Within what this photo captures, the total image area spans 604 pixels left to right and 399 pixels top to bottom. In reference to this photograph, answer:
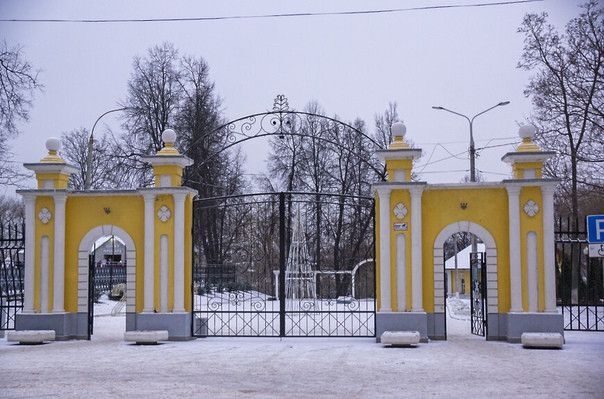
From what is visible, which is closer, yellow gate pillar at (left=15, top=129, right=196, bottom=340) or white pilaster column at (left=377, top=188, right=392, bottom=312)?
white pilaster column at (left=377, top=188, right=392, bottom=312)

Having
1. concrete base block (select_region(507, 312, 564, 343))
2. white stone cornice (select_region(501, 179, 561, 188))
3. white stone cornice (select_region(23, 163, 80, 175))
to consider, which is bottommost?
concrete base block (select_region(507, 312, 564, 343))

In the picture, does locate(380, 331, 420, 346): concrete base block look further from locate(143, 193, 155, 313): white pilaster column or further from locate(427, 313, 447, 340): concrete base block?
locate(143, 193, 155, 313): white pilaster column

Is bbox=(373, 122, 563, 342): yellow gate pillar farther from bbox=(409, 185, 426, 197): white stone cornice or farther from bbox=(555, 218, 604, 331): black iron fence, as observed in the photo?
bbox=(555, 218, 604, 331): black iron fence

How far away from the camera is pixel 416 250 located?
15633 mm

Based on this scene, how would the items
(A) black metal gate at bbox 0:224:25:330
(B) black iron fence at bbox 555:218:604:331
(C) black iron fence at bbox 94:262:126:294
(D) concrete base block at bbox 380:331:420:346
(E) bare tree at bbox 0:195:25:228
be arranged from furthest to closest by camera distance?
(E) bare tree at bbox 0:195:25:228 < (C) black iron fence at bbox 94:262:126:294 < (A) black metal gate at bbox 0:224:25:330 < (B) black iron fence at bbox 555:218:604:331 < (D) concrete base block at bbox 380:331:420:346

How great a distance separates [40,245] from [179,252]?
10.5 ft

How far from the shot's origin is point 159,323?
16.1 meters

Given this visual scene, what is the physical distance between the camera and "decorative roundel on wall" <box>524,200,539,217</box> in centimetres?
1567

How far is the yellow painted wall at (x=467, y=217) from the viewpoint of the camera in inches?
624

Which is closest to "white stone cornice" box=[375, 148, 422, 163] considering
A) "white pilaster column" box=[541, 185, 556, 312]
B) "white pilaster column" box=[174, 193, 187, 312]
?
"white pilaster column" box=[541, 185, 556, 312]

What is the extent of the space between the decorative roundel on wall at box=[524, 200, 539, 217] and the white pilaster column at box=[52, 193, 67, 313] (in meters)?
10.0

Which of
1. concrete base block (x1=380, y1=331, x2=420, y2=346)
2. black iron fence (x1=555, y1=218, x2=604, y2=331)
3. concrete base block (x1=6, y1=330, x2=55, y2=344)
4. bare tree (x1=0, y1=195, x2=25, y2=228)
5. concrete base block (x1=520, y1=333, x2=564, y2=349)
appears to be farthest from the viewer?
bare tree (x1=0, y1=195, x2=25, y2=228)

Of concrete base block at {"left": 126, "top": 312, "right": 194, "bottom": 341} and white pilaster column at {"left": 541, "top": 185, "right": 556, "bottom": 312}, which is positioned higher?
white pilaster column at {"left": 541, "top": 185, "right": 556, "bottom": 312}

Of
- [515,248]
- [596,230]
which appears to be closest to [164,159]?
[515,248]
